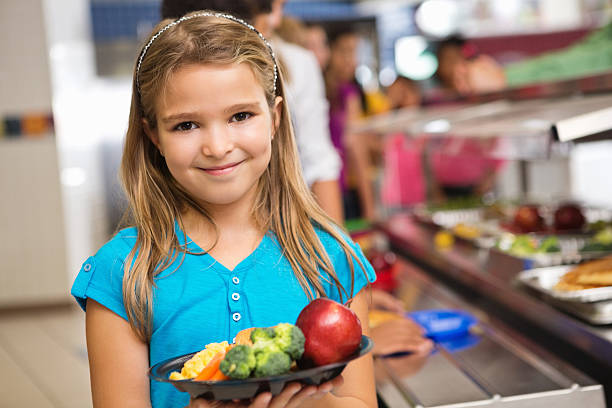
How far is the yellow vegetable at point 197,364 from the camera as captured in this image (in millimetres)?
1209

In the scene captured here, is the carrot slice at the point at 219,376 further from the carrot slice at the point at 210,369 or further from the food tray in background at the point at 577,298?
the food tray in background at the point at 577,298

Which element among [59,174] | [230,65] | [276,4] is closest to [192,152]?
[230,65]

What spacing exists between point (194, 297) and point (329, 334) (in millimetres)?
449

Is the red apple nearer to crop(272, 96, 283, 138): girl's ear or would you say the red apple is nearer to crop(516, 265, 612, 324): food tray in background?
crop(272, 96, 283, 138): girl's ear

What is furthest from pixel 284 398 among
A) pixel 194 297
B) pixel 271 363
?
pixel 194 297

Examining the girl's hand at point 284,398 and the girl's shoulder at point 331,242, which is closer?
the girl's hand at point 284,398

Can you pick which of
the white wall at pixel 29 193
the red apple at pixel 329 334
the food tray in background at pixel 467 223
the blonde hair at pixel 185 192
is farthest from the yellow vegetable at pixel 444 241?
the white wall at pixel 29 193

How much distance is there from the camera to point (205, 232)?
5.38ft

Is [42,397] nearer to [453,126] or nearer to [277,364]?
[453,126]

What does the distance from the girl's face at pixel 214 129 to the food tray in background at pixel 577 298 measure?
1.09 m

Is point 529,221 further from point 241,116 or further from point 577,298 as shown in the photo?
point 241,116

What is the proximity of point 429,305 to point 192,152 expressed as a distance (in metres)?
1.77

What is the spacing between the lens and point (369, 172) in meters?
6.78

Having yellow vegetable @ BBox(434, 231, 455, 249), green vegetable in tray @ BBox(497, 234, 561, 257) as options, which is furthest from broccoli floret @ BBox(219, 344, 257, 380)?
yellow vegetable @ BBox(434, 231, 455, 249)
